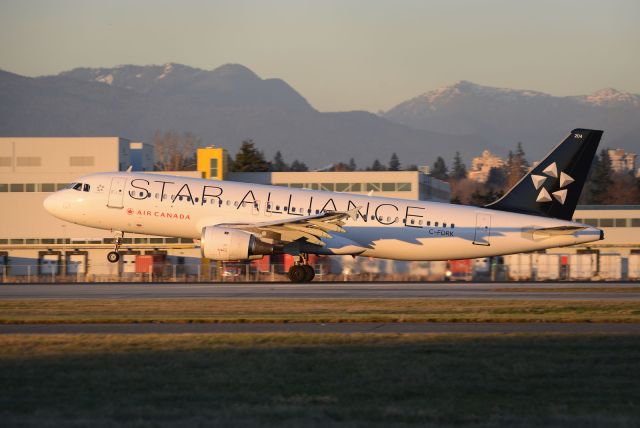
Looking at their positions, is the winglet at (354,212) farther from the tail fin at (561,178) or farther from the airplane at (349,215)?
the tail fin at (561,178)

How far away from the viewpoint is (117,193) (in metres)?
41.5

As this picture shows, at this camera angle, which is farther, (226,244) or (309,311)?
(226,244)

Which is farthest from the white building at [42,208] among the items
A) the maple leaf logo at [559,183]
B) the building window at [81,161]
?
the maple leaf logo at [559,183]

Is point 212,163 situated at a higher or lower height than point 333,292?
higher

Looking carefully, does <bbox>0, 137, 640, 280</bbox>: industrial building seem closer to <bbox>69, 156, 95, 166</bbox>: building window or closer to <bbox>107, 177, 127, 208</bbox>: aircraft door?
<bbox>69, 156, 95, 166</bbox>: building window

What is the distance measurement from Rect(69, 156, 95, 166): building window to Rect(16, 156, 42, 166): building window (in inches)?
91.0

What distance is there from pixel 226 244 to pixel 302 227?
10.8 ft

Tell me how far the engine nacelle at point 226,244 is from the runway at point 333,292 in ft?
4.34

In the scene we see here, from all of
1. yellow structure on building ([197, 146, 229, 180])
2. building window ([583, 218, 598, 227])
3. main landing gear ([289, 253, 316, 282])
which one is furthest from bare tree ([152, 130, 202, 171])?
main landing gear ([289, 253, 316, 282])

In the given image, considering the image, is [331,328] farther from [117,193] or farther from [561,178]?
[561,178]

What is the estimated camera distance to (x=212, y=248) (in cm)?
3906

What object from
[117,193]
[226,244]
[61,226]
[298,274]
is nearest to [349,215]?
[298,274]

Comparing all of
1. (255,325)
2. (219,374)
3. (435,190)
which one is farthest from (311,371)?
(435,190)

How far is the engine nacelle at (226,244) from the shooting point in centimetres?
3903
